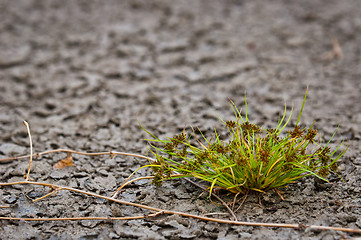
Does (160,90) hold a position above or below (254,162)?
below

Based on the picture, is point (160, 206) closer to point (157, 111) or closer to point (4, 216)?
point (4, 216)

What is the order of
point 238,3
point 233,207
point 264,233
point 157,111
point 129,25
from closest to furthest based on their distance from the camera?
point 264,233 < point 233,207 < point 157,111 < point 129,25 < point 238,3

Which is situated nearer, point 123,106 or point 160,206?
point 160,206

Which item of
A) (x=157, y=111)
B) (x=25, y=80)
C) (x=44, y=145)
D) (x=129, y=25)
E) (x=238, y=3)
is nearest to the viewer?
(x=44, y=145)

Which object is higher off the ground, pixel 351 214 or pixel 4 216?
pixel 351 214

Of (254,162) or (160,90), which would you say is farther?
(160,90)

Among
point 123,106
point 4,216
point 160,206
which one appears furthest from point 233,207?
point 123,106

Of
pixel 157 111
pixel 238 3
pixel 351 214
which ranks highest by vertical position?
pixel 238 3
